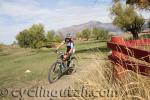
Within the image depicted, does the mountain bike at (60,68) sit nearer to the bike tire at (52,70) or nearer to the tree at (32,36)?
the bike tire at (52,70)

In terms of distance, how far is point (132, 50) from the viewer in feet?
22.0

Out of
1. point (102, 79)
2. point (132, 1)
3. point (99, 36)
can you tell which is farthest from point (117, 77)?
point (99, 36)

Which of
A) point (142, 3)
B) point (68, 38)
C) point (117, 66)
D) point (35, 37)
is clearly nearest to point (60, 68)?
point (68, 38)

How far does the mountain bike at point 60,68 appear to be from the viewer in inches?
575

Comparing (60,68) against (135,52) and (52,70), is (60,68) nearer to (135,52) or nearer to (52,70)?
(52,70)

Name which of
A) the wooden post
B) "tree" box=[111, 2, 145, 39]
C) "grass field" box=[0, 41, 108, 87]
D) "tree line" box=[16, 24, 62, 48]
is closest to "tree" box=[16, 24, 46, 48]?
"tree line" box=[16, 24, 62, 48]

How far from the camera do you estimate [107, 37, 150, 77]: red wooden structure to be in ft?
20.6

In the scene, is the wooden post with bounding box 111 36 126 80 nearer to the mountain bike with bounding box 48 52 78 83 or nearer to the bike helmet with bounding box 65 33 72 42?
the mountain bike with bounding box 48 52 78 83

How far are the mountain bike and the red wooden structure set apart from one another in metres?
5.52

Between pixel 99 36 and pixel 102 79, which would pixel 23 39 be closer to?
pixel 99 36

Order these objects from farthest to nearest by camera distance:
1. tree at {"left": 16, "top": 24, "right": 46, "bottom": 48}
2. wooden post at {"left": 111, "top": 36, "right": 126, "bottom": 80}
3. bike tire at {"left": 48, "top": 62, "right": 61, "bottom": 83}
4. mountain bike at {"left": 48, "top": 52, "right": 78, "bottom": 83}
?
1. tree at {"left": 16, "top": 24, "right": 46, "bottom": 48}
2. mountain bike at {"left": 48, "top": 52, "right": 78, "bottom": 83}
3. bike tire at {"left": 48, "top": 62, "right": 61, "bottom": 83}
4. wooden post at {"left": 111, "top": 36, "right": 126, "bottom": 80}

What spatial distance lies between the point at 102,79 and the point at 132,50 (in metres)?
1.48

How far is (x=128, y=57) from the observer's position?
7789mm

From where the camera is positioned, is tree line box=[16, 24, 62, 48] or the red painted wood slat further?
tree line box=[16, 24, 62, 48]
